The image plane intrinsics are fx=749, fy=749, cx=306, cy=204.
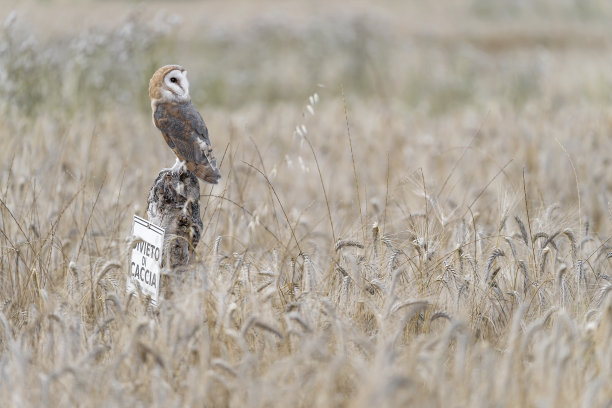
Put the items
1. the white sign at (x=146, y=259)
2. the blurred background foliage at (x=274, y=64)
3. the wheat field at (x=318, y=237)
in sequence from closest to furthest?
the wheat field at (x=318, y=237) < the white sign at (x=146, y=259) < the blurred background foliage at (x=274, y=64)

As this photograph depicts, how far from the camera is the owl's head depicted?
234cm

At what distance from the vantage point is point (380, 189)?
4855 millimetres

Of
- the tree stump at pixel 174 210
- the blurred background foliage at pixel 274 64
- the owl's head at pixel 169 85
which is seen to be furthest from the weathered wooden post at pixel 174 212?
the blurred background foliage at pixel 274 64

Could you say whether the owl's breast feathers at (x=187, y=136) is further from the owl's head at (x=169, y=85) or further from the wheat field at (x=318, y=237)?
the wheat field at (x=318, y=237)

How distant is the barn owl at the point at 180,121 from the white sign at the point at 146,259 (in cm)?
24

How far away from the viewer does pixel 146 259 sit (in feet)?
7.95

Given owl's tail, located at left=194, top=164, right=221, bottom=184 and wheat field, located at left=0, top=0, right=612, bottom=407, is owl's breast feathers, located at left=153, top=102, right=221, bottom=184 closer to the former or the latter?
owl's tail, located at left=194, top=164, right=221, bottom=184

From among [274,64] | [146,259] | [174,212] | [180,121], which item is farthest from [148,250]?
[274,64]

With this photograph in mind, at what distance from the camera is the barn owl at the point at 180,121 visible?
2.34 metres

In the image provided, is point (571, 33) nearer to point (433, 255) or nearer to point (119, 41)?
point (119, 41)

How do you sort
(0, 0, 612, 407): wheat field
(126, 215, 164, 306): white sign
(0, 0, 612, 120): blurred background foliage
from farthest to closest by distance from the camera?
(0, 0, 612, 120): blurred background foliage
(126, 215, 164, 306): white sign
(0, 0, 612, 407): wheat field

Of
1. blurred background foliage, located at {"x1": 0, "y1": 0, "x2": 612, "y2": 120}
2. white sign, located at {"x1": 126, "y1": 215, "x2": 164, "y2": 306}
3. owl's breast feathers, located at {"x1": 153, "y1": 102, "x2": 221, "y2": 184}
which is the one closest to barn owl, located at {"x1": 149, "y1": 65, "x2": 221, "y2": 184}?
owl's breast feathers, located at {"x1": 153, "y1": 102, "x2": 221, "y2": 184}

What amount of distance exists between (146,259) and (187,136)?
16.8 inches

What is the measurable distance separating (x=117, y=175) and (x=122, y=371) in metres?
2.33
